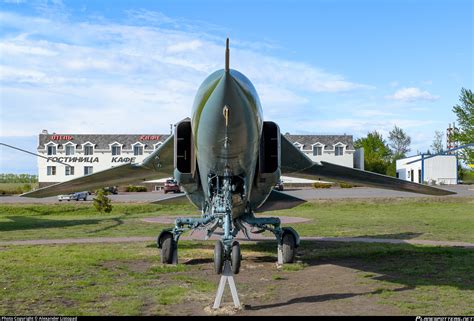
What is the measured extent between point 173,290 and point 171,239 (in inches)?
143

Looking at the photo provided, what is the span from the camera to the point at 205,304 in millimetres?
8844

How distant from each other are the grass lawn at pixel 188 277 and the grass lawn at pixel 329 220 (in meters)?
Result: 4.35

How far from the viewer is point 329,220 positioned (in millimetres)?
27672

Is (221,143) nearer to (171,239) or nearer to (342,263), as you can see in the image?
(171,239)

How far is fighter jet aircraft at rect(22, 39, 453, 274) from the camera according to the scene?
328 inches

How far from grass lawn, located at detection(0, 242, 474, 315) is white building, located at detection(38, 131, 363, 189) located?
52186mm

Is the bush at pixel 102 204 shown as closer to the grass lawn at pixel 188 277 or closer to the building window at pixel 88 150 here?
the grass lawn at pixel 188 277

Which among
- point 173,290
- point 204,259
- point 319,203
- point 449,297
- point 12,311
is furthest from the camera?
point 319,203

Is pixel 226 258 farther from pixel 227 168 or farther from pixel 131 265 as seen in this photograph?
pixel 131 265

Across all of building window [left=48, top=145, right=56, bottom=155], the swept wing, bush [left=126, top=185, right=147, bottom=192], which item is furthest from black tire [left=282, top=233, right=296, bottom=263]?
building window [left=48, top=145, right=56, bottom=155]

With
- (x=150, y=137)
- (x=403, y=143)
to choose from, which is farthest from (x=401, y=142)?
(x=150, y=137)

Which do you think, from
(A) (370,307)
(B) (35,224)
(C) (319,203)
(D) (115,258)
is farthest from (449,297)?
(C) (319,203)

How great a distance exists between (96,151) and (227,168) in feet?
204

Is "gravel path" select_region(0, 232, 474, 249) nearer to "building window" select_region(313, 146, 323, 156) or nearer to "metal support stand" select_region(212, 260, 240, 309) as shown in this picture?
"metal support stand" select_region(212, 260, 240, 309)
